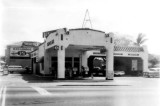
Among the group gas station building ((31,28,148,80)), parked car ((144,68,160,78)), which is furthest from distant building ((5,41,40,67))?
parked car ((144,68,160,78))

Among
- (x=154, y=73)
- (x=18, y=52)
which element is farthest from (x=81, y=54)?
(x=18, y=52)

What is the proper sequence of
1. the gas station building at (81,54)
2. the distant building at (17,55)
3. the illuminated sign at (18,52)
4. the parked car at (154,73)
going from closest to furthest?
the gas station building at (81,54), the parked car at (154,73), the distant building at (17,55), the illuminated sign at (18,52)

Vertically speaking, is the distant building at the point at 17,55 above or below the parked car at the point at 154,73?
above

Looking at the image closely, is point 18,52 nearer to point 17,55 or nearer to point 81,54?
point 17,55

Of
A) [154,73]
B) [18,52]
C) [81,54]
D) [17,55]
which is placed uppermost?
[18,52]

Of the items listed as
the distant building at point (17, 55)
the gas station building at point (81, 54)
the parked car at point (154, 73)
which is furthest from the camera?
the distant building at point (17, 55)

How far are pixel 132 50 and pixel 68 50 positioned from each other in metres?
10.4

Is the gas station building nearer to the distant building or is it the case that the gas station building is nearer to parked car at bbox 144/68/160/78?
parked car at bbox 144/68/160/78

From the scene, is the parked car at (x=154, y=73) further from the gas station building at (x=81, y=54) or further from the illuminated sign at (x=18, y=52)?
the illuminated sign at (x=18, y=52)

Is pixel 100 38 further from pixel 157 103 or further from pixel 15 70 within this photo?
pixel 15 70

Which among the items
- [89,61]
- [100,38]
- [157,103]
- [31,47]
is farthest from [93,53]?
[157,103]

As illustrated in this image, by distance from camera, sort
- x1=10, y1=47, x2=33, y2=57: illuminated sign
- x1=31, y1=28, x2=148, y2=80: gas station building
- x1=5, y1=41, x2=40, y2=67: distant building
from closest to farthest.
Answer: x1=31, y1=28, x2=148, y2=80: gas station building, x1=5, y1=41, x2=40, y2=67: distant building, x1=10, y1=47, x2=33, y2=57: illuminated sign

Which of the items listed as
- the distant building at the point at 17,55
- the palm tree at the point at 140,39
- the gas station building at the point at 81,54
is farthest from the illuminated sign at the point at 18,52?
the palm tree at the point at 140,39

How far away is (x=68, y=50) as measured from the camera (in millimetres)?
33531
